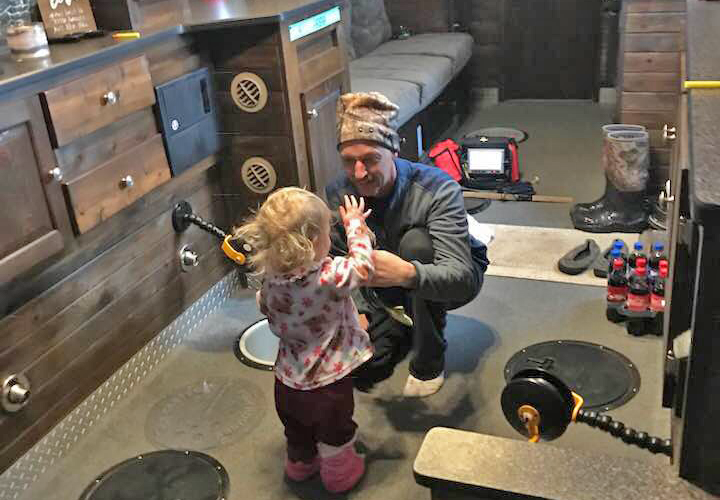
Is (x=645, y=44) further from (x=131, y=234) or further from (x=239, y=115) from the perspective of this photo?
(x=131, y=234)

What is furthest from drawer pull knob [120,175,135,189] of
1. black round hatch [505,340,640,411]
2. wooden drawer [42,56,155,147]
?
black round hatch [505,340,640,411]

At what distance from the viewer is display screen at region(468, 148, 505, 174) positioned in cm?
375

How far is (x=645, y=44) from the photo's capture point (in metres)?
3.24

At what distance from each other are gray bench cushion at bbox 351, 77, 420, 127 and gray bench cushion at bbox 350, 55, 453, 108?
2.2 inches

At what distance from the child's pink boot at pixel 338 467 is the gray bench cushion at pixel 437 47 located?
10.8ft

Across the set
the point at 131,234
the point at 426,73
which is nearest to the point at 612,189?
the point at 426,73

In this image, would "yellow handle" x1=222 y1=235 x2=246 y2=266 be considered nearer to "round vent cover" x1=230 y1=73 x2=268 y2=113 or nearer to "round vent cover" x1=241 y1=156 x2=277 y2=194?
"round vent cover" x1=241 y1=156 x2=277 y2=194

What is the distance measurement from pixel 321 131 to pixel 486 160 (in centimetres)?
125

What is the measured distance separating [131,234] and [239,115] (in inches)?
23.3

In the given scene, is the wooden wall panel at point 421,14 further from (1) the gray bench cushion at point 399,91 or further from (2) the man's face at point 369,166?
(2) the man's face at point 369,166

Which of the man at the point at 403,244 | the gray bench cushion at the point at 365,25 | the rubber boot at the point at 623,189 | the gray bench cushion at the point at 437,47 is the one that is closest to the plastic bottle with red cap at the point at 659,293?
the man at the point at 403,244

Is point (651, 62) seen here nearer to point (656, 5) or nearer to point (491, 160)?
point (656, 5)

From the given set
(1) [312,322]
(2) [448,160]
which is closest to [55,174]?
(1) [312,322]

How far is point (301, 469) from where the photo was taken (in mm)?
1915
